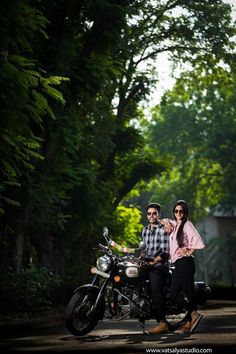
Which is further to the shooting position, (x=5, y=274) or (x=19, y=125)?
(x=5, y=274)

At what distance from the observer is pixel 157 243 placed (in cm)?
981

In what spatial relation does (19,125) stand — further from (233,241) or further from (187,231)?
(233,241)

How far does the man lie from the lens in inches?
377

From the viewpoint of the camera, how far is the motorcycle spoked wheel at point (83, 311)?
29.4 ft

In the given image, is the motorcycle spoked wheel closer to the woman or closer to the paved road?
the paved road

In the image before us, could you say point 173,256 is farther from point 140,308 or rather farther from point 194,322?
point 194,322

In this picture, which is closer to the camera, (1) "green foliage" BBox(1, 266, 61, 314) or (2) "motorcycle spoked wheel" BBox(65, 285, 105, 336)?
(2) "motorcycle spoked wheel" BBox(65, 285, 105, 336)

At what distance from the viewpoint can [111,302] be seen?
9.34m

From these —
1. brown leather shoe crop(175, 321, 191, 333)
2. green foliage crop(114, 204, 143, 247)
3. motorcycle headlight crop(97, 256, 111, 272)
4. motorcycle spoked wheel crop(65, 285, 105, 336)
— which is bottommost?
brown leather shoe crop(175, 321, 191, 333)

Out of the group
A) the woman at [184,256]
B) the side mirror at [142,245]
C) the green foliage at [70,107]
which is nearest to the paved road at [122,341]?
the woman at [184,256]

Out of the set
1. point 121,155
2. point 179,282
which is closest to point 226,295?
point 121,155

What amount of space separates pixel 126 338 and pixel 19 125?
3592mm

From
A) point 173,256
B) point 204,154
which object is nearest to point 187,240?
point 173,256

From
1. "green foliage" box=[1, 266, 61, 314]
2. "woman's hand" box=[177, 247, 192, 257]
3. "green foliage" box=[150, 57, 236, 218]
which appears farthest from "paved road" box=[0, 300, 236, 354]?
"green foliage" box=[150, 57, 236, 218]
